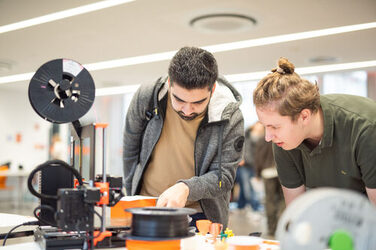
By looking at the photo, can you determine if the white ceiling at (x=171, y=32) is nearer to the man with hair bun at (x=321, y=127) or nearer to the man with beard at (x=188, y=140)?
the man with beard at (x=188, y=140)

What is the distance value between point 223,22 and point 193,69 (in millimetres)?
3901

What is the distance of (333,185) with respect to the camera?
1644 millimetres

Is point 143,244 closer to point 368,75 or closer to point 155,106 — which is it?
point 155,106

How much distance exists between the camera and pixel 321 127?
163 cm

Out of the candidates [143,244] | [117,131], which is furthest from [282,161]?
[117,131]

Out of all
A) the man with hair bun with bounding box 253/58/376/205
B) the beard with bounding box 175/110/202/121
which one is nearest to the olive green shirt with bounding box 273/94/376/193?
the man with hair bun with bounding box 253/58/376/205

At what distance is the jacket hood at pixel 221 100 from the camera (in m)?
1.81

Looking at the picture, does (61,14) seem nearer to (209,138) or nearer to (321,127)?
(209,138)

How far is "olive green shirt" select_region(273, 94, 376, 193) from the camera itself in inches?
58.6

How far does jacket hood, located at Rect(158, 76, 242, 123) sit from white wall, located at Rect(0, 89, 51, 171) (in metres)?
9.43

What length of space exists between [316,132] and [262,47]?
17.0 ft

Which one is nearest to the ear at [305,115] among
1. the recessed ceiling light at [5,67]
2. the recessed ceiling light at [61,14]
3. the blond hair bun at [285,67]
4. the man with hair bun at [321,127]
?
the man with hair bun at [321,127]

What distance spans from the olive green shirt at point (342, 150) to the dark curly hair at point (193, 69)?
0.45 meters

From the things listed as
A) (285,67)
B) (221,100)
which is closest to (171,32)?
(221,100)
